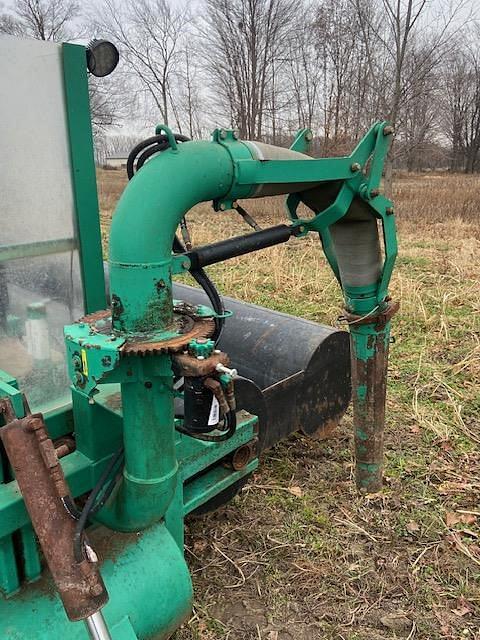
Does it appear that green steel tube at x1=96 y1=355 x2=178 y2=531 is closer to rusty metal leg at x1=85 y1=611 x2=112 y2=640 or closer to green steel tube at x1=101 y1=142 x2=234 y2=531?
green steel tube at x1=101 y1=142 x2=234 y2=531

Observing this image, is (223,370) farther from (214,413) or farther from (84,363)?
(84,363)

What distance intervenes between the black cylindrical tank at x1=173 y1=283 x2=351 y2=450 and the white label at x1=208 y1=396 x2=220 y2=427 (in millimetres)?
1469

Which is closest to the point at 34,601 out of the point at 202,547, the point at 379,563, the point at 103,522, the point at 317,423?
the point at 103,522

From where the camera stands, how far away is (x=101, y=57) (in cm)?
177

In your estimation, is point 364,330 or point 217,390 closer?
point 217,390

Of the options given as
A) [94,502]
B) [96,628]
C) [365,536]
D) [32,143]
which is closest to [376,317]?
[365,536]

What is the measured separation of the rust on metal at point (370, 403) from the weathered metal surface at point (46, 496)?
59.5 inches

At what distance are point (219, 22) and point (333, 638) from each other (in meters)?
27.0

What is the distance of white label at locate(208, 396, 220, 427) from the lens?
148 centimetres

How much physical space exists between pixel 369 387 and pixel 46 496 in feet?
5.16

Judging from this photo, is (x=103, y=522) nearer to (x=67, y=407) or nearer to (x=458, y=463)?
(x=67, y=407)

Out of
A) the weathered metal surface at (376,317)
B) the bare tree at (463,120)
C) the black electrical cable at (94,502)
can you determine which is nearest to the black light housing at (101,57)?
the black electrical cable at (94,502)

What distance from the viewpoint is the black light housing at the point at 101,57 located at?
1743 millimetres

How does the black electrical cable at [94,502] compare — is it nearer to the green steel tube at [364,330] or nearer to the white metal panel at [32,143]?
the white metal panel at [32,143]
